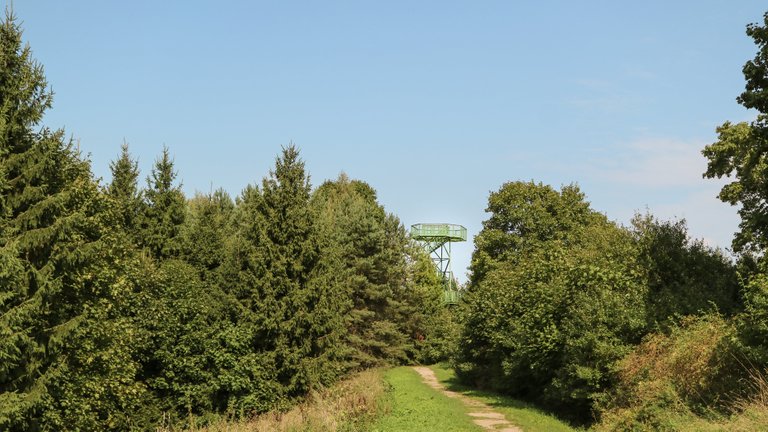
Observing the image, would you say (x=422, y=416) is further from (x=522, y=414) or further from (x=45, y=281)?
(x=45, y=281)

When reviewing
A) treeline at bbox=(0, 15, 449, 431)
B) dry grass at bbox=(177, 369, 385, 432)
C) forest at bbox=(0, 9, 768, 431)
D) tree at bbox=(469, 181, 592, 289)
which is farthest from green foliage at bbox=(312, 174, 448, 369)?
dry grass at bbox=(177, 369, 385, 432)

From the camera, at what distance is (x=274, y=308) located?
88.9 ft

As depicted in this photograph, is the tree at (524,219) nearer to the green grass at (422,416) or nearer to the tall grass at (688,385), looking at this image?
the green grass at (422,416)

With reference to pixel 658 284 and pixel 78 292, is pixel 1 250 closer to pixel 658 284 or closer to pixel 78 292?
pixel 78 292

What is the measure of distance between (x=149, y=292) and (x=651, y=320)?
20.6m

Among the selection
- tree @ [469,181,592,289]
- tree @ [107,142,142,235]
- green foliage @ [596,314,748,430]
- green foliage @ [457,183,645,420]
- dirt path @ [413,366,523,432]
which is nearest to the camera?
green foliage @ [596,314,748,430]

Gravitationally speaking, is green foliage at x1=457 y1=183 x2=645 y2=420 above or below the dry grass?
above

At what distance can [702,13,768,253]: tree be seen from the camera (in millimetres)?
17703

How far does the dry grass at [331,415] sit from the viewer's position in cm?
1861

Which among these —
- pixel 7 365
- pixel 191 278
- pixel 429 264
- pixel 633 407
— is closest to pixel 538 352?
pixel 633 407

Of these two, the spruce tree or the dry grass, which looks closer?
the spruce tree

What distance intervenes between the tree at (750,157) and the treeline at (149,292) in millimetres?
17468

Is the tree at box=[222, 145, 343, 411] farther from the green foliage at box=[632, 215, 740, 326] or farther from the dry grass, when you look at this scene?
the green foliage at box=[632, 215, 740, 326]

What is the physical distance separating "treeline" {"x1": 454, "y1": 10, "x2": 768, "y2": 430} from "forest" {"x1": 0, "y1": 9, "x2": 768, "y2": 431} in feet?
0.26
